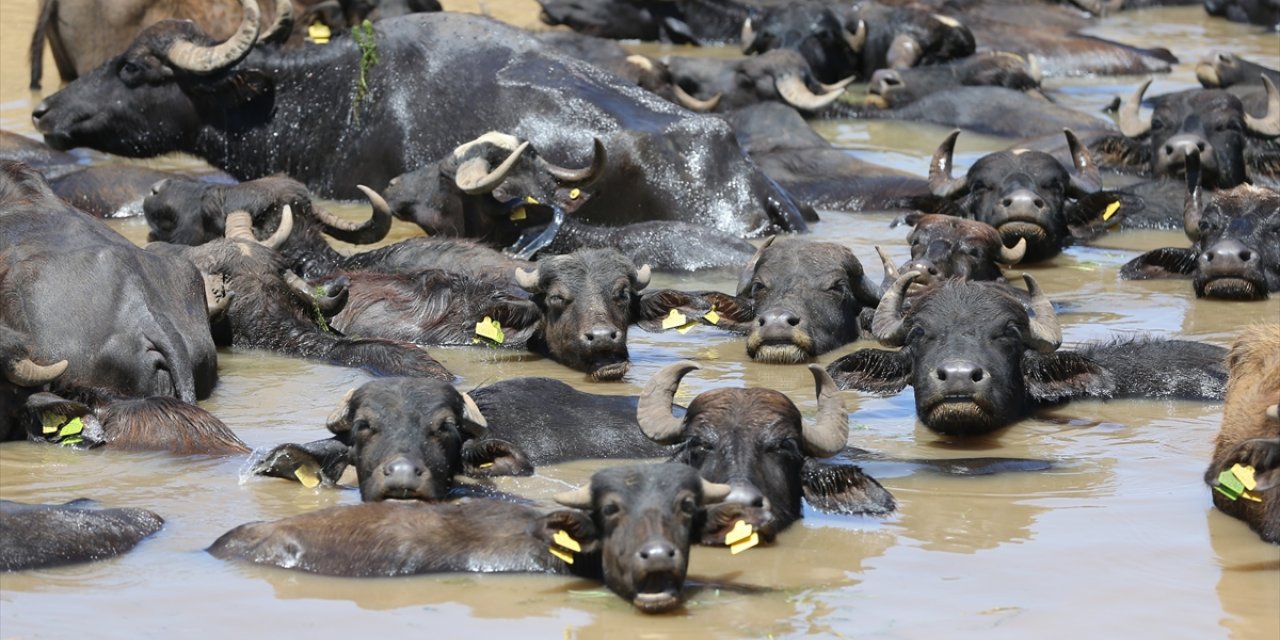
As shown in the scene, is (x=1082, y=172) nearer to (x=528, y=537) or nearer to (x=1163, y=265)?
(x=1163, y=265)

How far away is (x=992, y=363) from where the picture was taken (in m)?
9.19

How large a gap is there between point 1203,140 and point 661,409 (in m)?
8.72

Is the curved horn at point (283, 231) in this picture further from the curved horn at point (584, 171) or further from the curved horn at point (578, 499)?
the curved horn at point (578, 499)

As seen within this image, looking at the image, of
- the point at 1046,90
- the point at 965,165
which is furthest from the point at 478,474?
the point at 1046,90

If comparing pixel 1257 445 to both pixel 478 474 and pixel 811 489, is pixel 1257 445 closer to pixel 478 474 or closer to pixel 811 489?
pixel 811 489

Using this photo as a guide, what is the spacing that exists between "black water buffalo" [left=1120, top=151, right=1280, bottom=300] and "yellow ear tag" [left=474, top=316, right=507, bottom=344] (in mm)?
4331

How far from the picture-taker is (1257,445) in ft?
24.2

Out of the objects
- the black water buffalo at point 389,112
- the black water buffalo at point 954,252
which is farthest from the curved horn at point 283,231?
the black water buffalo at point 954,252

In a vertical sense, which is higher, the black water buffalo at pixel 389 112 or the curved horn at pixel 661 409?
the curved horn at pixel 661 409

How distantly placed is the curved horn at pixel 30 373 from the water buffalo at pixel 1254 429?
4.65m

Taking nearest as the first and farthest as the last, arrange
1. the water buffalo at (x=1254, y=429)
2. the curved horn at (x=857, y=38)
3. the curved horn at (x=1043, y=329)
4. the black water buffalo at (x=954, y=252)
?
the water buffalo at (x=1254, y=429), the curved horn at (x=1043, y=329), the black water buffalo at (x=954, y=252), the curved horn at (x=857, y=38)

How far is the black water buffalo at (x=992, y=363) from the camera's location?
9.01 m

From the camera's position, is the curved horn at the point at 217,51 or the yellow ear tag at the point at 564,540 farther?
the curved horn at the point at 217,51

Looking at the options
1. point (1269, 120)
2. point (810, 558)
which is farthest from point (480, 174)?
point (1269, 120)
